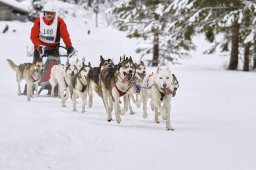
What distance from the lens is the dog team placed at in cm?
701

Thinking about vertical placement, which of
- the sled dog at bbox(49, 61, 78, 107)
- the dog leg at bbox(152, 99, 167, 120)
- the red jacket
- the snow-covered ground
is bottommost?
the snow-covered ground

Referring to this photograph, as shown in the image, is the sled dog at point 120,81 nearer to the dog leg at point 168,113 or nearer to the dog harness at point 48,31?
the dog leg at point 168,113

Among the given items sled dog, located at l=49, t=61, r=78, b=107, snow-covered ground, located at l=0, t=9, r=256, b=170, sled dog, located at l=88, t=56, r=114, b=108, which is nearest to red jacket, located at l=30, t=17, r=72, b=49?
sled dog, located at l=49, t=61, r=78, b=107

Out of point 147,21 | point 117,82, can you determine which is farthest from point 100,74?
point 147,21

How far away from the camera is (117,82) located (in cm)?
730

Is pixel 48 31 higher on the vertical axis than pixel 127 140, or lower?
higher

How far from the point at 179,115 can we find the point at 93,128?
2889 mm

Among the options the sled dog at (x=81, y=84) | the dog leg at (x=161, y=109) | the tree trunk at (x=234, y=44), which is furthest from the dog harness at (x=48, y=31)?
the tree trunk at (x=234, y=44)

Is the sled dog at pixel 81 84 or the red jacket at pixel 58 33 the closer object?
the sled dog at pixel 81 84

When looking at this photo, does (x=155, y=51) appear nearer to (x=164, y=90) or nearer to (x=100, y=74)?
(x=100, y=74)

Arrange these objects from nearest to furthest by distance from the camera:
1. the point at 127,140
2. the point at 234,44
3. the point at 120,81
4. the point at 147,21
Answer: the point at 127,140, the point at 120,81, the point at 234,44, the point at 147,21

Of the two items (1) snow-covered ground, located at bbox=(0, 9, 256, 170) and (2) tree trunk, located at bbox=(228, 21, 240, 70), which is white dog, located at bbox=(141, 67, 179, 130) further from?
(2) tree trunk, located at bbox=(228, 21, 240, 70)

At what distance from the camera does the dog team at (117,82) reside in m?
7.01

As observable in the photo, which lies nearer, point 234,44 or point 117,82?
point 117,82
